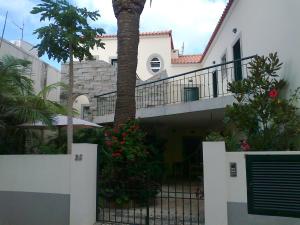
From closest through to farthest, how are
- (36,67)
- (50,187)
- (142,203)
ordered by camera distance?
(50,187)
(142,203)
(36,67)

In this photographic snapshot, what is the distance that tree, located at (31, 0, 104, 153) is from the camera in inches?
346

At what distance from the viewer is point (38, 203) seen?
7.44 meters

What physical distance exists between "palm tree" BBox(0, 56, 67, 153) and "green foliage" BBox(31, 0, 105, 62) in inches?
35.0

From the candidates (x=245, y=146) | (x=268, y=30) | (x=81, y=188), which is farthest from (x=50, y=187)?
(x=268, y=30)

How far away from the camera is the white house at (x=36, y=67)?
1351 centimetres

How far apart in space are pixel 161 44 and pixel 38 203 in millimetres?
18492

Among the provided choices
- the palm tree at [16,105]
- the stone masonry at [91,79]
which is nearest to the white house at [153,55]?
the stone masonry at [91,79]

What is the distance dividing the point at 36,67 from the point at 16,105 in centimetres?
705

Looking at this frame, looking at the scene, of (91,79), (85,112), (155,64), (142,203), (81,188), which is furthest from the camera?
(155,64)

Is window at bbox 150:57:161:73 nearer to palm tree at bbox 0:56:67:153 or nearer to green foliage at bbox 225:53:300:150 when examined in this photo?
palm tree at bbox 0:56:67:153

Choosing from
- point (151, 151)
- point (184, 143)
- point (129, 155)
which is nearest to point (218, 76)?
point (184, 143)

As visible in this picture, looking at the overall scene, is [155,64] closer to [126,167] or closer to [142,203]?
[126,167]

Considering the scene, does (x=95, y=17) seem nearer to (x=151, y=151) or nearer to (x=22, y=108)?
(x=22, y=108)

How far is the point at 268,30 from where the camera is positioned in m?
9.33
